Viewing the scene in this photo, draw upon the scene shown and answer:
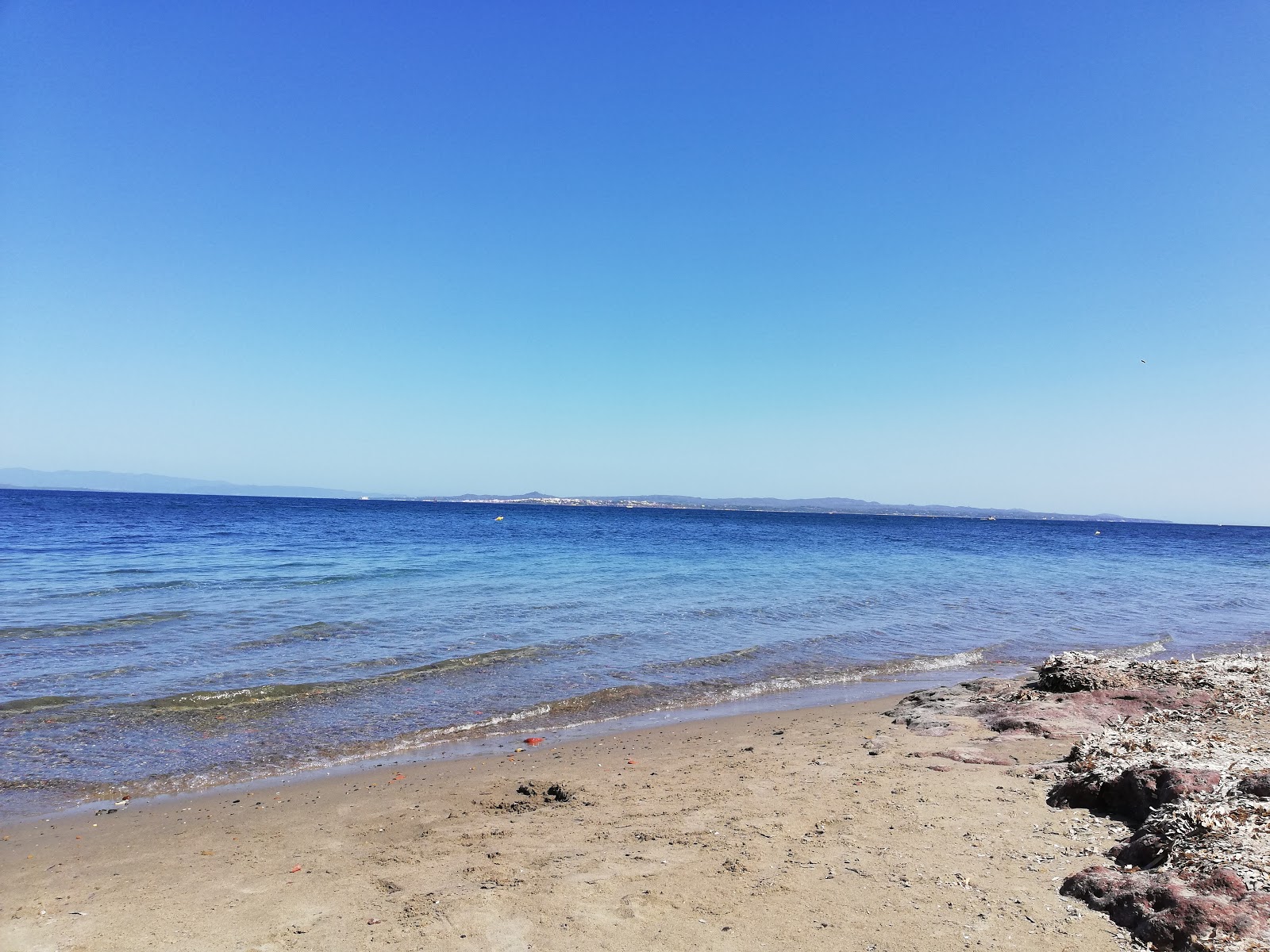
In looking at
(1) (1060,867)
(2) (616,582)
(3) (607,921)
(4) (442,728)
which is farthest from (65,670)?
(2) (616,582)

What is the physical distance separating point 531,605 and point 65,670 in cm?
889

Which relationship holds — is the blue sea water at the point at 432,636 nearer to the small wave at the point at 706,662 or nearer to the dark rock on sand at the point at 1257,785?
the small wave at the point at 706,662

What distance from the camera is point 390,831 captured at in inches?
217

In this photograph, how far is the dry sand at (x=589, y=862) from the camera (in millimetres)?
3838

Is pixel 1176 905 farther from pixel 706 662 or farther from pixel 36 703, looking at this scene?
pixel 36 703

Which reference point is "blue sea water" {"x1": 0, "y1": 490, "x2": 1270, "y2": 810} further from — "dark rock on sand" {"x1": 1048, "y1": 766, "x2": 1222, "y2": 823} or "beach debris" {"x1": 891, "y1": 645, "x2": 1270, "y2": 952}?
"dark rock on sand" {"x1": 1048, "y1": 766, "x2": 1222, "y2": 823}

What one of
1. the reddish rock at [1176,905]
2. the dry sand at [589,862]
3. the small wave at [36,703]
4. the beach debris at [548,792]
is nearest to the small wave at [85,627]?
the small wave at [36,703]

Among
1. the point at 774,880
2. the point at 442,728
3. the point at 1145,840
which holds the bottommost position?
the point at 442,728

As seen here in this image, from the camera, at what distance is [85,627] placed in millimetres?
12594

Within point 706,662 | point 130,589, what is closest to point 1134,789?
point 706,662

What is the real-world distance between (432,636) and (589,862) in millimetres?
A: 8947

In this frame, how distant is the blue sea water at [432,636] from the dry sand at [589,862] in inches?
61.0

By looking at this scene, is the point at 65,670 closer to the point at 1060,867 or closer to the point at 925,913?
the point at 925,913

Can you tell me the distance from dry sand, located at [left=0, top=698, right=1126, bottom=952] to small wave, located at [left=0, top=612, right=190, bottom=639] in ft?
26.7
